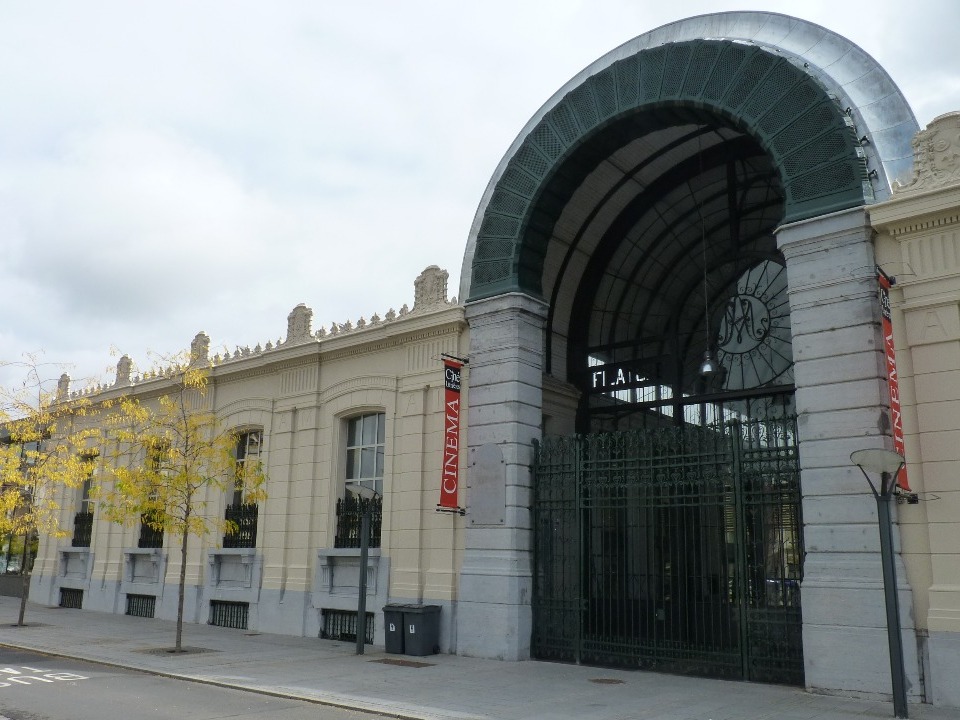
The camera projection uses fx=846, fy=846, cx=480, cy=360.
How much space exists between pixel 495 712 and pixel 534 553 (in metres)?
5.39

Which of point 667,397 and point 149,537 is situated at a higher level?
point 667,397

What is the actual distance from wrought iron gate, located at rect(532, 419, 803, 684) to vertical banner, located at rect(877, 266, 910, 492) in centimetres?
176

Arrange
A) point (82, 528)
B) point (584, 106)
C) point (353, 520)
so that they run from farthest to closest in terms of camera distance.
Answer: point (82, 528) < point (353, 520) < point (584, 106)

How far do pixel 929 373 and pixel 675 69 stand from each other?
6.86 metres

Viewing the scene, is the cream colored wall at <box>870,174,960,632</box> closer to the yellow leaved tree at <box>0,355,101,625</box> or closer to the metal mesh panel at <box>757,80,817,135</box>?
the metal mesh panel at <box>757,80,817,135</box>

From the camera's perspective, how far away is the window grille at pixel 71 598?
26484 millimetres

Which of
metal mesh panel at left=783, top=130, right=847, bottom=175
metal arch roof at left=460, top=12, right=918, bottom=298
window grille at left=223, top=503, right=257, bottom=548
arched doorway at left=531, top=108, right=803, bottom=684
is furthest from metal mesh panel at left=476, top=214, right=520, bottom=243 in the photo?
window grille at left=223, top=503, right=257, bottom=548

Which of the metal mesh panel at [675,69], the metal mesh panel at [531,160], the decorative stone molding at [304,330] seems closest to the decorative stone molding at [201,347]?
A: the decorative stone molding at [304,330]

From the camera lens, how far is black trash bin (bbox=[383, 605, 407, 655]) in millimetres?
15922

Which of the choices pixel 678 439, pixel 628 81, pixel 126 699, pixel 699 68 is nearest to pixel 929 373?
pixel 678 439

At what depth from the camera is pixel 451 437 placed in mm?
16766

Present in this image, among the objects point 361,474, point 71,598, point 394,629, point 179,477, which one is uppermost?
point 361,474

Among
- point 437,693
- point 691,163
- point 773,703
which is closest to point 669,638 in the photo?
point 773,703

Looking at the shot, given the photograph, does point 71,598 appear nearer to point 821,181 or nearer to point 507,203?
point 507,203
